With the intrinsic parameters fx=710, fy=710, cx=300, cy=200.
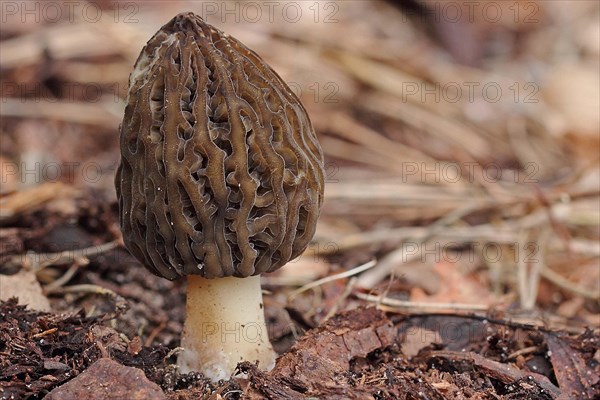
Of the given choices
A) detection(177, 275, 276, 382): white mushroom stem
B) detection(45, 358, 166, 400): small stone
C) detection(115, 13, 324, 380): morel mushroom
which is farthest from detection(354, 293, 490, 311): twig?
detection(45, 358, 166, 400): small stone

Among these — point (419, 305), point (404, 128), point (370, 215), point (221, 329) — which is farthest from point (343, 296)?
point (404, 128)

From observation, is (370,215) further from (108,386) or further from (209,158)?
(108,386)

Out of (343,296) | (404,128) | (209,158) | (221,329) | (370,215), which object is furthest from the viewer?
(404,128)

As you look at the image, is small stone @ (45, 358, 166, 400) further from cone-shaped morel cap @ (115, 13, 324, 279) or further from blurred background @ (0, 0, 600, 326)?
blurred background @ (0, 0, 600, 326)

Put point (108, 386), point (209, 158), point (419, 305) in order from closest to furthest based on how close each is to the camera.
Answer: point (108, 386) < point (209, 158) < point (419, 305)

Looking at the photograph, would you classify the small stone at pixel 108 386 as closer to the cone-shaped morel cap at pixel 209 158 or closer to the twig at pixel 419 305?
the cone-shaped morel cap at pixel 209 158

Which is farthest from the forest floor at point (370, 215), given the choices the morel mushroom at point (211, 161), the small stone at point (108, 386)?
the morel mushroom at point (211, 161)

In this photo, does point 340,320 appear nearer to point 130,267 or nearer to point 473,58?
point 130,267
